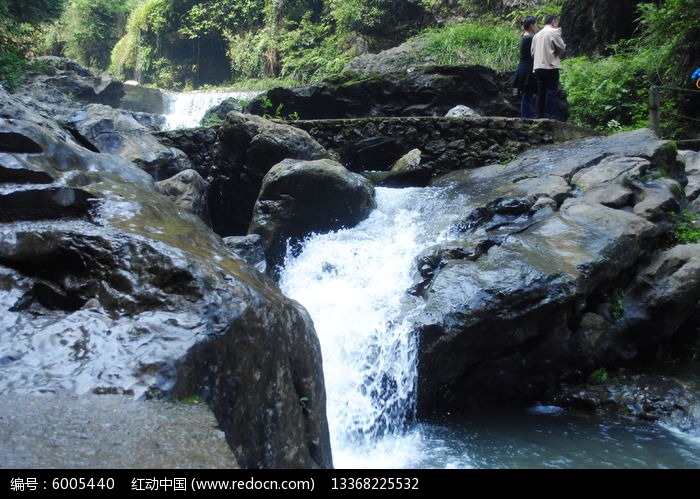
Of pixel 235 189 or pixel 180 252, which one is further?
pixel 235 189

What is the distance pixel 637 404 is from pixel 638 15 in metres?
12.2

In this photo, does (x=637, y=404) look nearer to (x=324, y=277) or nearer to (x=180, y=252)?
(x=324, y=277)

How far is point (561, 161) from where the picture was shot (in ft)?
27.1

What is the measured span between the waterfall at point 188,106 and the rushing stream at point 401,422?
39.0 feet

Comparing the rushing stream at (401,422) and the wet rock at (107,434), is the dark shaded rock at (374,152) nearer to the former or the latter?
the rushing stream at (401,422)

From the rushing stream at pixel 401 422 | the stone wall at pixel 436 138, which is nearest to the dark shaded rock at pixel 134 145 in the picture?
the stone wall at pixel 436 138

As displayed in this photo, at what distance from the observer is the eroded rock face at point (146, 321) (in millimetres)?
2555

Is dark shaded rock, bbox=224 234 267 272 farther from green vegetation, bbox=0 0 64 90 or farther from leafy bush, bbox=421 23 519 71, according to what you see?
leafy bush, bbox=421 23 519 71

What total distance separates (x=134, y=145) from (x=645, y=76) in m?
10.1

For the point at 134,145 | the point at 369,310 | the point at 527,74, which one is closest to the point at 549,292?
the point at 369,310

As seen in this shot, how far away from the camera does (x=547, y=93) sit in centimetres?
1020

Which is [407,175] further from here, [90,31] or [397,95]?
[90,31]
